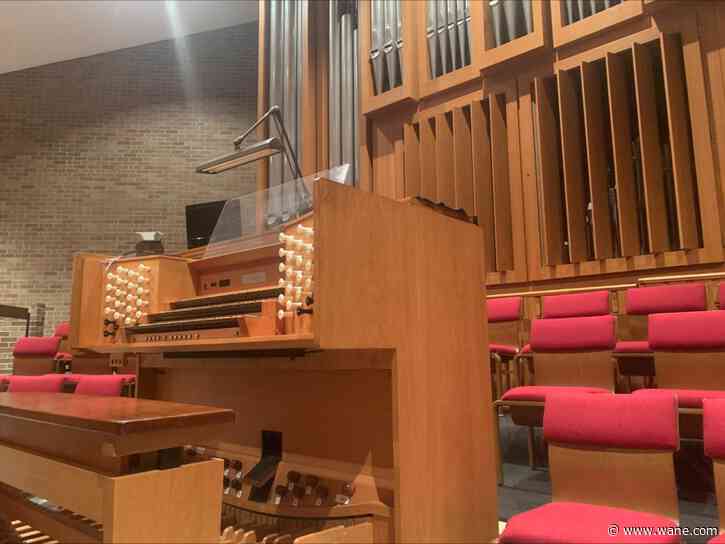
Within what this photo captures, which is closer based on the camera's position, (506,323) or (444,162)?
(506,323)

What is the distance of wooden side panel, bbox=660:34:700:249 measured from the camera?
3.36 meters

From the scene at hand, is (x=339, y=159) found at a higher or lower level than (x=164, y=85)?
lower

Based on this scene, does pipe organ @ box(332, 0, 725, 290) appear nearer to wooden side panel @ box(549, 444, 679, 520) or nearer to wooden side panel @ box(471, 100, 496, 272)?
wooden side panel @ box(471, 100, 496, 272)

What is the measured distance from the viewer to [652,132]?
3.58 meters

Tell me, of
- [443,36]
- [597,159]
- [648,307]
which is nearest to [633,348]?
[648,307]

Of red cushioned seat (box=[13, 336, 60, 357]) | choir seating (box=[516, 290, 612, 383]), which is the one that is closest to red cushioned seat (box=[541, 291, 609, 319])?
choir seating (box=[516, 290, 612, 383])

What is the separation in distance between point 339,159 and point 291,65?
1.12 metres

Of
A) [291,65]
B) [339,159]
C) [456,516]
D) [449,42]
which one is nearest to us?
[456,516]

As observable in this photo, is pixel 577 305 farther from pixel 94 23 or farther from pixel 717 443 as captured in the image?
pixel 94 23

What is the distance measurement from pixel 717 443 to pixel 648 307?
67.1 inches

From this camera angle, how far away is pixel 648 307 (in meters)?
3.06

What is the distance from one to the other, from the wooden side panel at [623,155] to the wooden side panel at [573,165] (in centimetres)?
27

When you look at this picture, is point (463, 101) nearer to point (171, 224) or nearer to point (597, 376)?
point (597, 376)

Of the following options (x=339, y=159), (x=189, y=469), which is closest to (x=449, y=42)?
(x=339, y=159)
